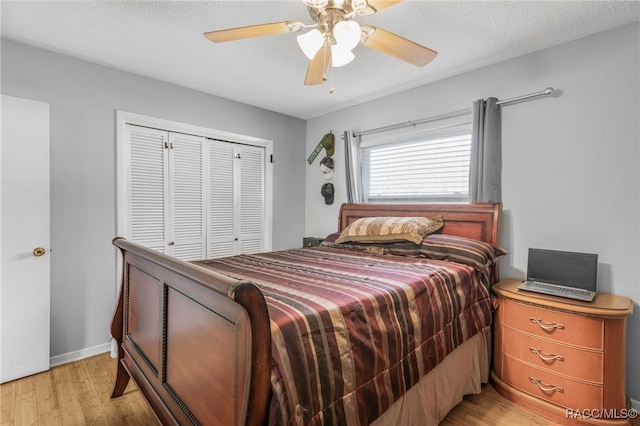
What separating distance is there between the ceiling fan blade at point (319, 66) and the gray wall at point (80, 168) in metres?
1.79

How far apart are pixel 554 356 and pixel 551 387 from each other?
195mm

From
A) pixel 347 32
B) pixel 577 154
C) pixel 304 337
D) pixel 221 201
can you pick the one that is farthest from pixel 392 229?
pixel 221 201

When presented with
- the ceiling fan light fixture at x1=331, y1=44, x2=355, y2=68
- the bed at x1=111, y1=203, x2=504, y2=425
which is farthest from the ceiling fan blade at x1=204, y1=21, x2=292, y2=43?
the bed at x1=111, y1=203, x2=504, y2=425

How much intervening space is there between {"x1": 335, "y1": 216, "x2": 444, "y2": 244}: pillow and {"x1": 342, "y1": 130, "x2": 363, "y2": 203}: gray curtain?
2.43ft

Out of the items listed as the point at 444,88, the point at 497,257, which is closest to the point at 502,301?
the point at 497,257

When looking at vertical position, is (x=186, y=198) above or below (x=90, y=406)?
above

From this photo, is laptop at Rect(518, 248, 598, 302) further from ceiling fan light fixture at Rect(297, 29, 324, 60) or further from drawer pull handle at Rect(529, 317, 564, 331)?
ceiling fan light fixture at Rect(297, 29, 324, 60)

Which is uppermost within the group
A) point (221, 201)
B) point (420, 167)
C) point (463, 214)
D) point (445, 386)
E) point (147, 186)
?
point (420, 167)

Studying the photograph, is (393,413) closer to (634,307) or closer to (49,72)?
(634,307)

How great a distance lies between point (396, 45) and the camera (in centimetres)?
174

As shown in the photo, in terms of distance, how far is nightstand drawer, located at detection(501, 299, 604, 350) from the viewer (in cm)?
175

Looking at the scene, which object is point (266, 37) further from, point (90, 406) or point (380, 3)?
point (90, 406)

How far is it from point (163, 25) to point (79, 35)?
0.69 meters
